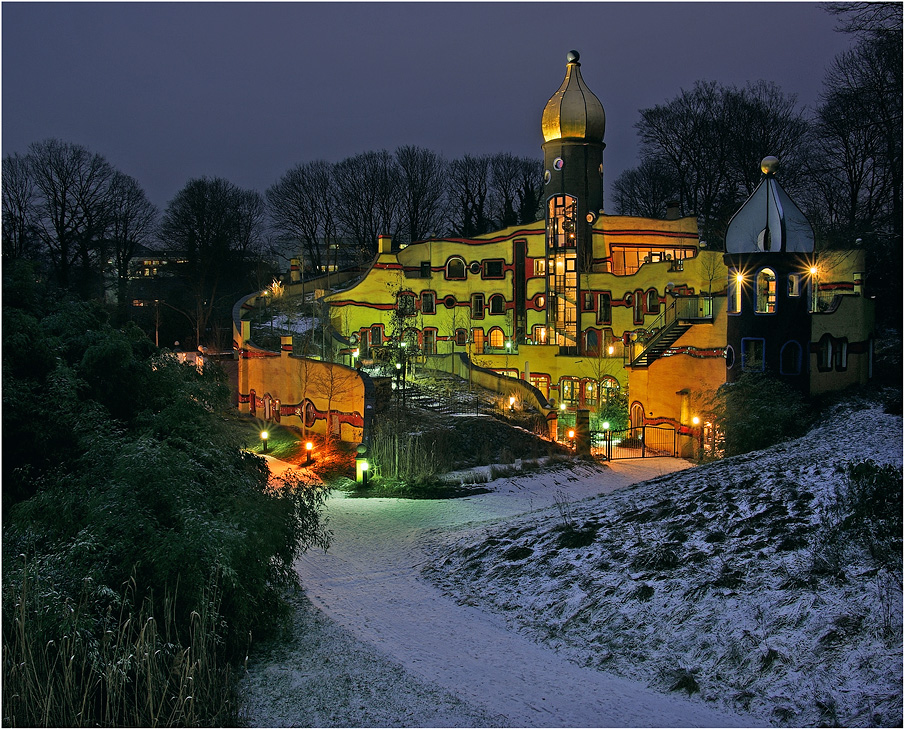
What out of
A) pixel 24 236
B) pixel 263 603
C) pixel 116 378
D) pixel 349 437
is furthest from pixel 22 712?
pixel 24 236

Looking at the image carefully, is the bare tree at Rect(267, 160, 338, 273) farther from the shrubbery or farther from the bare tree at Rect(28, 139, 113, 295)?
the shrubbery

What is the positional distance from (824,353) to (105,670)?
2404 centimetres

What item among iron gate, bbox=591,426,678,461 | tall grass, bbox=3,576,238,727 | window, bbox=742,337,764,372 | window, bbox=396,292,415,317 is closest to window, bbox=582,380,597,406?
iron gate, bbox=591,426,678,461

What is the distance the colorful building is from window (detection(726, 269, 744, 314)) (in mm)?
38

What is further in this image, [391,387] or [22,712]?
[391,387]

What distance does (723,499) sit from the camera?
13812 mm

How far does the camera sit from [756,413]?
71.4 feet

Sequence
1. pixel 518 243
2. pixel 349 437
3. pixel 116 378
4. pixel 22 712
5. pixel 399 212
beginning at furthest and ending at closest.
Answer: pixel 399 212, pixel 518 243, pixel 349 437, pixel 116 378, pixel 22 712

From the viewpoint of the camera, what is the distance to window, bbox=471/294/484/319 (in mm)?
44406

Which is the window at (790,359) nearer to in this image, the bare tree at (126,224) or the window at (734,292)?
the window at (734,292)

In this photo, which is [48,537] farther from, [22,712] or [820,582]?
[820,582]

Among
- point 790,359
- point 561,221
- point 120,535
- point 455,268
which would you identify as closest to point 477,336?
point 455,268

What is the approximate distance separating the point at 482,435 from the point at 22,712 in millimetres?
18127

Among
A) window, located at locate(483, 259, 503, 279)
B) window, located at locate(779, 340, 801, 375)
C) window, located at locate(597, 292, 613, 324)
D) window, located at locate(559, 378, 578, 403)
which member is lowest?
window, located at locate(559, 378, 578, 403)
